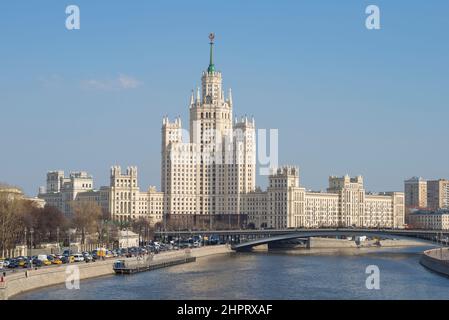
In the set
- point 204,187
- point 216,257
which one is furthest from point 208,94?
point 216,257

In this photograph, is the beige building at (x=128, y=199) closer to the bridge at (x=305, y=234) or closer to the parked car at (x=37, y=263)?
the bridge at (x=305, y=234)

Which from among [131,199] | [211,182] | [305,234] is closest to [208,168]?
[211,182]

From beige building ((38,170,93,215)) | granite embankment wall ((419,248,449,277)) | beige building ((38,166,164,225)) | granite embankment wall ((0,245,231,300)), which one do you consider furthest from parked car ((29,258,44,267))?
beige building ((38,170,93,215))

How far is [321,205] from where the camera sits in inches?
6073

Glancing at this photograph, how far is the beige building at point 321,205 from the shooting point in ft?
465

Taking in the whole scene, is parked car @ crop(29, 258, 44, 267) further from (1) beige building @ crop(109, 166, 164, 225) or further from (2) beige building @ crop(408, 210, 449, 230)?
(2) beige building @ crop(408, 210, 449, 230)

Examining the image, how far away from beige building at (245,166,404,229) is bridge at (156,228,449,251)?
2424 centimetres

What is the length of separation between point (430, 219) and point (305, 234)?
89.8m

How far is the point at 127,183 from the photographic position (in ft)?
469

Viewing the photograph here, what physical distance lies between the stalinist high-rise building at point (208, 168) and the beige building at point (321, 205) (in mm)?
3620

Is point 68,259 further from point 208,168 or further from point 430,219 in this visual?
point 430,219

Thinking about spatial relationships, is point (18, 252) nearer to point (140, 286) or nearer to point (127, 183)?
point (140, 286)

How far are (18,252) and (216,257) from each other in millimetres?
24818

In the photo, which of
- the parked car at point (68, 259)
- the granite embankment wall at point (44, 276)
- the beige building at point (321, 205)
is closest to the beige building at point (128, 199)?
the beige building at point (321, 205)
